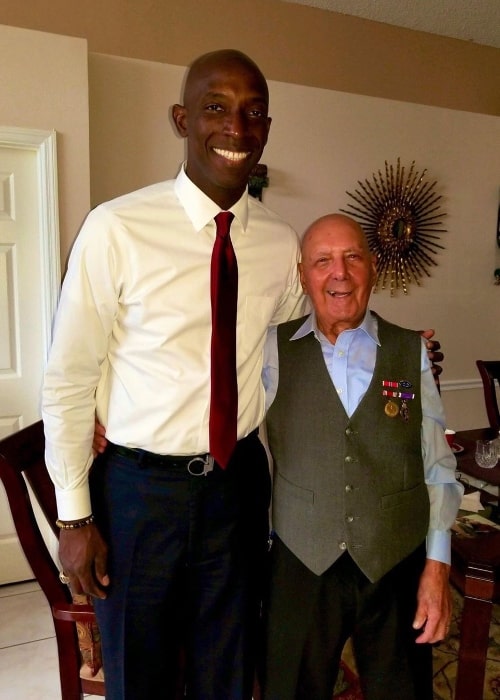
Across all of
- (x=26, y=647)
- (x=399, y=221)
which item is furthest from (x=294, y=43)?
(x=26, y=647)

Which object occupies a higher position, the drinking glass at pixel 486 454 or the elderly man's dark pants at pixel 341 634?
the drinking glass at pixel 486 454

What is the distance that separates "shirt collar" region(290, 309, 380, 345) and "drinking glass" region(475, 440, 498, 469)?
102cm

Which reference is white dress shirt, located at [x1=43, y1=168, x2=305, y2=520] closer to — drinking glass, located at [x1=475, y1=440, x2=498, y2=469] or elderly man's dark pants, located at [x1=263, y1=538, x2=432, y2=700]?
elderly man's dark pants, located at [x1=263, y1=538, x2=432, y2=700]

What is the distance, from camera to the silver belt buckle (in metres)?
1.07

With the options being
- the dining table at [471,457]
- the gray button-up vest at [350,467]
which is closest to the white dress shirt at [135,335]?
the gray button-up vest at [350,467]

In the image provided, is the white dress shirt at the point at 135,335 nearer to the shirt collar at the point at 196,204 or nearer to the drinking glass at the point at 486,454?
the shirt collar at the point at 196,204

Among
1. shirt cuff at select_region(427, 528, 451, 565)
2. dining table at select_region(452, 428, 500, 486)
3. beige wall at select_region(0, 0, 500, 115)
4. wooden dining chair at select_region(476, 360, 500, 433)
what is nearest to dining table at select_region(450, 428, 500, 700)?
shirt cuff at select_region(427, 528, 451, 565)

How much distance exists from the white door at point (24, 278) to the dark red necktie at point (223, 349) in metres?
1.43

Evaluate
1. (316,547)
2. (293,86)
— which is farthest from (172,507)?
(293,86)

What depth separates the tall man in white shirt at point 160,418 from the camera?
1.06 meters

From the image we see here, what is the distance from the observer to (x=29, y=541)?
1.18 m

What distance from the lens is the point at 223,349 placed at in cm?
109

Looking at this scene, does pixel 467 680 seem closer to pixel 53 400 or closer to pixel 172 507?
pixel 172 507

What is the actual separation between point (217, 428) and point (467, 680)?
803 millimetres
